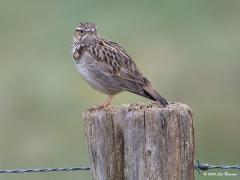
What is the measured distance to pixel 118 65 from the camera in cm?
1073

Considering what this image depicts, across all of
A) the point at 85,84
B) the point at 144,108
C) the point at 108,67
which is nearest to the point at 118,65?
the point at 108,67

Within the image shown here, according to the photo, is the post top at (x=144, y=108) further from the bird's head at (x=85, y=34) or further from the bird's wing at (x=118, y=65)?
the bird's head at (x=85, y=34)

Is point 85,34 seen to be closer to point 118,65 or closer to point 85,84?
point 118,65

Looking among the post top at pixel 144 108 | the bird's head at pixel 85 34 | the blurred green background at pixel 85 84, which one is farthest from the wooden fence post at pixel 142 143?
the blurred green background at pixel 85 84

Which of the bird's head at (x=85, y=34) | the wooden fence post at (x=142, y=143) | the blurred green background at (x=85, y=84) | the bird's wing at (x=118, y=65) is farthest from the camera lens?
the blurred green background at (x=85, y=84)

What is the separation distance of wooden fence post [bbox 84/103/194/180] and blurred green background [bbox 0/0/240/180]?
5369 millimetres

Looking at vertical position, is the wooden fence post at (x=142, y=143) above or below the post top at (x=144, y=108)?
Answer: below

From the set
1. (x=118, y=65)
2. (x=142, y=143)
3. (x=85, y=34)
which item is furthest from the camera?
(x=85, y=34)

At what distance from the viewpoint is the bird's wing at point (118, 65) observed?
34.5ft

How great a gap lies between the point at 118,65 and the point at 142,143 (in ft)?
9.40

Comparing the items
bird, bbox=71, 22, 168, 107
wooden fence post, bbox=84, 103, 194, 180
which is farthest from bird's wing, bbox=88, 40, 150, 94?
wooden fence post, bbox=84, 103, 194, 180

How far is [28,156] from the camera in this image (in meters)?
14.8

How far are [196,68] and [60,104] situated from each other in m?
2.66

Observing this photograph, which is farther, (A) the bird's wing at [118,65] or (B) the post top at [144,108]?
(A) the bird's wing at [118,65]
